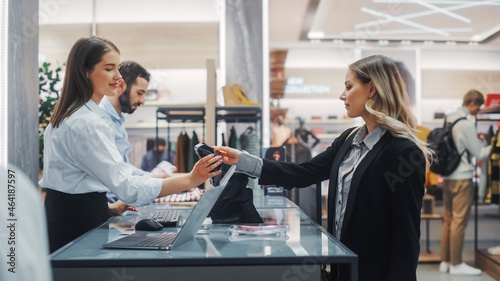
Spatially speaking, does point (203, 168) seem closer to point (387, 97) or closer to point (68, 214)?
point (68, 214)

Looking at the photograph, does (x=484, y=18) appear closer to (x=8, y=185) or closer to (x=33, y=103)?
(x=33, y=103)

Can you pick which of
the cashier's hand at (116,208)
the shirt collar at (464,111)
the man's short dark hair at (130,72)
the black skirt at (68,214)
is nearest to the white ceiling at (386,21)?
the shirt collar at (464,111)

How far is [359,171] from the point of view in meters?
1.85

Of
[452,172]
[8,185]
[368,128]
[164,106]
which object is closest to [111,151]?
[368,128]

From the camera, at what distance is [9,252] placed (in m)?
0.55

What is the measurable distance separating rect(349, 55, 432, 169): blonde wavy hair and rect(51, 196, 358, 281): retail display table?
1.80 ft

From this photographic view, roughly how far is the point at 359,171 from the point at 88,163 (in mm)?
1136

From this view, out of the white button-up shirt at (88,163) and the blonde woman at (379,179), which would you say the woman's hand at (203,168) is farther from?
the blonde woman at (379,179)

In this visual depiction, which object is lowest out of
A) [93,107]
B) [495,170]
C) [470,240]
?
[470,240]

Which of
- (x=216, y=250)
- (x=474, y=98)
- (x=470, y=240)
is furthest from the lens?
(x=470, y=240)

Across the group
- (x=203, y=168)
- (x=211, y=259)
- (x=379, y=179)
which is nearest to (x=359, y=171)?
(x=379, y=179)

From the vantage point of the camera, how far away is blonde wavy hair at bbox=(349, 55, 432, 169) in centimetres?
184

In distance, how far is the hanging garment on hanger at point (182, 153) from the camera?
4520 mm

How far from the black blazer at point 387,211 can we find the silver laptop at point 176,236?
0.59 m
